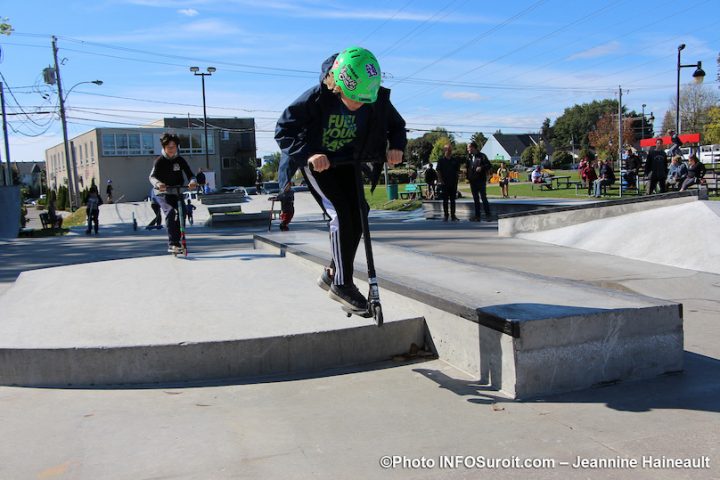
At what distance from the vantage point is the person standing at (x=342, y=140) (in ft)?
13.2

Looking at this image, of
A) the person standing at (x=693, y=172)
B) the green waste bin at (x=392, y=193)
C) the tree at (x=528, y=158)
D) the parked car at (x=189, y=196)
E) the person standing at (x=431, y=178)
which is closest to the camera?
the person standing at (x=693, y=172)

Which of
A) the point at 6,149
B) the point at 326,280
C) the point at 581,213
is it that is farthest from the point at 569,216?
the point at 6,149

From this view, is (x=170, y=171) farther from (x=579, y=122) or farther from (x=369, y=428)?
(x=579, y=122)

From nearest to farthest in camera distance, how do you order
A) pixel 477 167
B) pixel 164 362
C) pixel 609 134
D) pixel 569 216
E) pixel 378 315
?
pixel 164 362 < pixel 378 315 < pixel 569 216 < pixel 477 167 < pixel 609 134

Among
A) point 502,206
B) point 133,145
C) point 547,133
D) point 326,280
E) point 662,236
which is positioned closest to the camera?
point 326,280

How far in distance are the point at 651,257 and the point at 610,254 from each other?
0.89 m

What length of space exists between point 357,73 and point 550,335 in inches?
80.2

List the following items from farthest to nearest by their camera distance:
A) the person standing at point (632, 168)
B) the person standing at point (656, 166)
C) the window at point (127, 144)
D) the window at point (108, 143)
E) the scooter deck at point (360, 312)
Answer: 1. the window at point (127, 144)
2. the window at point (108, 143)
3. the person standing at point (632, 168)
4. the person standing at point (656, 166)
5. the scooter deck at point (360, 312)

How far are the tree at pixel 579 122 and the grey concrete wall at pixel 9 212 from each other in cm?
13702

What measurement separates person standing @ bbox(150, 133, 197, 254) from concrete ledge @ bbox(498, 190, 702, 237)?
289 inches

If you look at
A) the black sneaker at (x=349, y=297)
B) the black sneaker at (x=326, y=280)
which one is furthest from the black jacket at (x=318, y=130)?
the black sneaker at (x=349, y=297)

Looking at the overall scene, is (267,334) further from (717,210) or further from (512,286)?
(717,210)

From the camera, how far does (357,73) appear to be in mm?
3955

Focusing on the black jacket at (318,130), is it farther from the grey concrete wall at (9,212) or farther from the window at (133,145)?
the window at (133,145)
